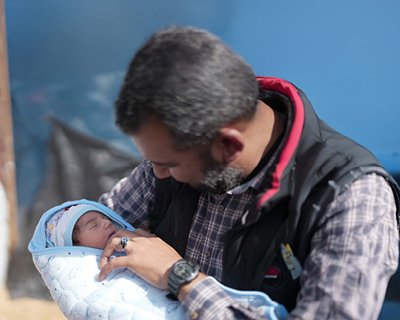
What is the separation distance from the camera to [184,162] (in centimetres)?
154

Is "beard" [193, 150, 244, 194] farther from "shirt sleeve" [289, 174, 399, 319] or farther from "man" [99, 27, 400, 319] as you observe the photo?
"shirt sleeve" [289, 174, 399, 319]

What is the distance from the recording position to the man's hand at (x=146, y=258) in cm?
164

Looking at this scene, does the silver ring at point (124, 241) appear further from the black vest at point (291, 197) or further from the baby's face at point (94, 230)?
the black vest at point (291, 197)

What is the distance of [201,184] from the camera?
161 cm

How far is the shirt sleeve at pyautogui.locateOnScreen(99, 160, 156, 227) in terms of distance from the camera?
6.30 feet

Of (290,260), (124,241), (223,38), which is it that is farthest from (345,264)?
(223,38)

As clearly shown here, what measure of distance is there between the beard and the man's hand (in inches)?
8.4

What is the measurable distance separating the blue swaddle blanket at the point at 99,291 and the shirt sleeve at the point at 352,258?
0.15 m

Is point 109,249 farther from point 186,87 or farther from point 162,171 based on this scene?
point 186,87

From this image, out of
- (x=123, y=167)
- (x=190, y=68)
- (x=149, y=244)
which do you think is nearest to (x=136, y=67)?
(x=190, y=68)

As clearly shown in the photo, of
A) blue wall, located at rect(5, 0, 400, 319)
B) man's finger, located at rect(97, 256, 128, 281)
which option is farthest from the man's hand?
blue wall, located at rect(5, 0, 400, 319)

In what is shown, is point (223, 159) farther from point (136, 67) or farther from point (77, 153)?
point (77, 153)

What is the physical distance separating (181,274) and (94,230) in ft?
1.74

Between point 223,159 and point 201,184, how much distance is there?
0.35ft
